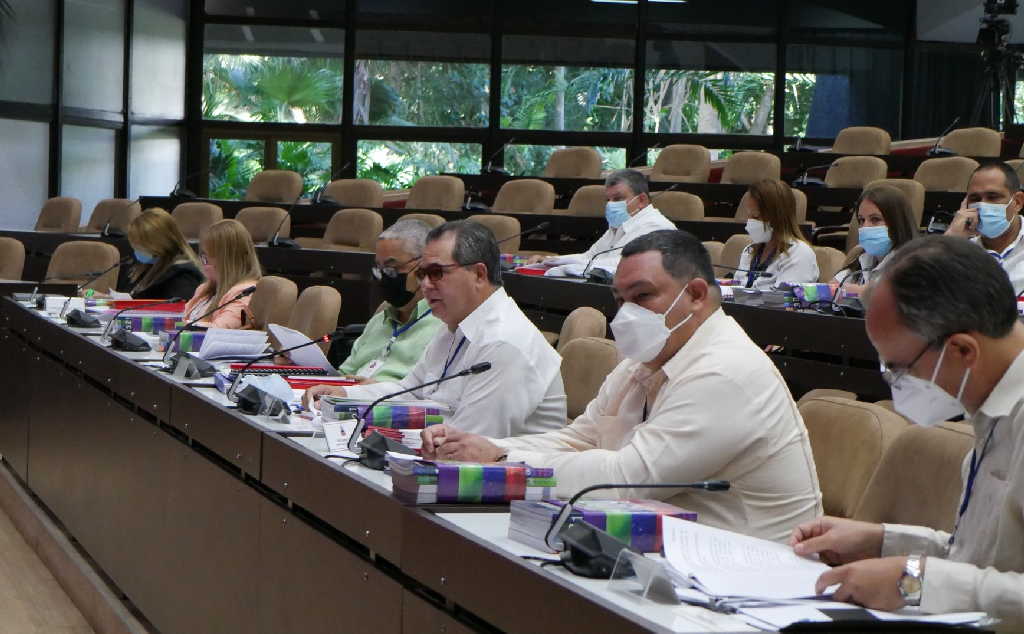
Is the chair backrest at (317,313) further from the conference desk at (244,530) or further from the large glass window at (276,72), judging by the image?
the large glass window at (276,72)

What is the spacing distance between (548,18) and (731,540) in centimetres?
1209

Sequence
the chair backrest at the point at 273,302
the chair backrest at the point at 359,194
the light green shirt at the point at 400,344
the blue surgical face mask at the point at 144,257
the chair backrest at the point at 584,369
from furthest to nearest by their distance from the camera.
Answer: the chair backrest at the point at 359,194, the blue surgical face mask at the point at 144,257, the chair backrest at the point at 273,302, the light green shirt at the point at 400,344, the chair backrest at the point at 584,369

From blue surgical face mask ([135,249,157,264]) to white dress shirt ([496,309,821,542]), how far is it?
4681 millimetres

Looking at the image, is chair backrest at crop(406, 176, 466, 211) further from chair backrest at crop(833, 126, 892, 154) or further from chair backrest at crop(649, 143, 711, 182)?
chair backrest at crop(833, 126, 892, 154)

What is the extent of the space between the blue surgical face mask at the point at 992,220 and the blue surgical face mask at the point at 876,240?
34 cm

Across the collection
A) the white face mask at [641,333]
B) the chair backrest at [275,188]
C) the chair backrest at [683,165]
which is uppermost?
the chair backrest at [683,165]

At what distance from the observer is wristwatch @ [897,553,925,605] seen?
1552 millimetres

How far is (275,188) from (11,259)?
94.9 inches

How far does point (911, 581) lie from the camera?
155 cm

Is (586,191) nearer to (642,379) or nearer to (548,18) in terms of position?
(548,18)

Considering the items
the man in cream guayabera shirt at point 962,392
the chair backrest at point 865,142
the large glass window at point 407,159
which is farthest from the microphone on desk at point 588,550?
the large glass window at point 407,159

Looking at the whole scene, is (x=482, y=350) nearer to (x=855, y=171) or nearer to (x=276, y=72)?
(x=855, y=171)

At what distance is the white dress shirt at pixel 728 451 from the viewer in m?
2.24

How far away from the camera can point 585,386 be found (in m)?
3.46
